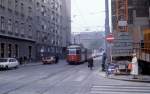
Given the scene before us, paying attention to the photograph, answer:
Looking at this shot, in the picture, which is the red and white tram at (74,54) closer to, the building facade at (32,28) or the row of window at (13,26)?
the building facade at (32,28)

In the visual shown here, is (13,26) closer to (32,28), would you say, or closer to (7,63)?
(32,28)

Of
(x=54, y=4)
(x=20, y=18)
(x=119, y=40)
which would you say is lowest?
(x=119, y=40)

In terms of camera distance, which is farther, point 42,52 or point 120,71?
point 42,52

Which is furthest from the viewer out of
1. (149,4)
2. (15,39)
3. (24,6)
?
(24,6)

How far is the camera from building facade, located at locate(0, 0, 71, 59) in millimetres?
61500

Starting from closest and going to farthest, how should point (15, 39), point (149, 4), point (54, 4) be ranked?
point (149, 4) → point (15, 39) → point (54, 4)

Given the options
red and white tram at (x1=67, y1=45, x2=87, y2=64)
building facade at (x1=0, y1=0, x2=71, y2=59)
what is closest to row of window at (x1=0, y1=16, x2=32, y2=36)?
building facade at (x1=0, y1=0, x2=71, y2=59)

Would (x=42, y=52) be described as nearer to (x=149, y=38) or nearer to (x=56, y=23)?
(x=56, y=23)

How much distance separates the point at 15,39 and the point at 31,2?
12687 millimetres

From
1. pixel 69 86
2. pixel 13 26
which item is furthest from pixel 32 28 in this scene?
pixel 69 86

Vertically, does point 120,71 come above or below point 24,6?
below

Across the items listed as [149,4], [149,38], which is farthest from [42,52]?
[149,38]

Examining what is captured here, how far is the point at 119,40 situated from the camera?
32031mm

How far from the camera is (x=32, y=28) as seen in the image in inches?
2985
